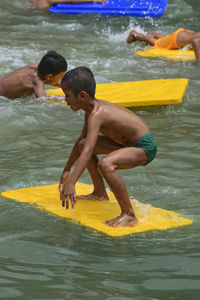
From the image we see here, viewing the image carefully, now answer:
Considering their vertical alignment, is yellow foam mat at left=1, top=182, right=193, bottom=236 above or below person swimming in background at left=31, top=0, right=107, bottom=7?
above

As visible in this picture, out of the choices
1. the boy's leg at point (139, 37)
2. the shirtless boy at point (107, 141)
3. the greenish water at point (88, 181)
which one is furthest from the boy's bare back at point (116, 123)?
the boy's leg at point (139, 37)

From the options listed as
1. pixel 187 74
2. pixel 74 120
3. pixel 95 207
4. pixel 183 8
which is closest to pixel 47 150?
pixel 74 120

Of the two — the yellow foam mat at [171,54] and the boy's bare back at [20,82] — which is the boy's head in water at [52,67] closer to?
the boy's bare back at [20,82]

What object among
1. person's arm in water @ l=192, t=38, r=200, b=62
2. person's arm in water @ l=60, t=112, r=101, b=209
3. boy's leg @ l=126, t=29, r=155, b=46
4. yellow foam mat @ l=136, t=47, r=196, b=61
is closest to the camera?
person's arm in water @ l=60, t=112, r=101, b=209

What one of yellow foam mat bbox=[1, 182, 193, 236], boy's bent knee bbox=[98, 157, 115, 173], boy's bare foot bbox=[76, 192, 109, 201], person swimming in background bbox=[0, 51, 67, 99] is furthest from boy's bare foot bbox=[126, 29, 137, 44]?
boy's bent knee bbox=[98, 157, 115, 173]

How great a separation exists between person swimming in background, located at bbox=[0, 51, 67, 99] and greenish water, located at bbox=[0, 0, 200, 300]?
0.47ft

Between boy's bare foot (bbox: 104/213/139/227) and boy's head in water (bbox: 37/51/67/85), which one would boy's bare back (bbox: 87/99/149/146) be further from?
boy's head in water (bbox: 37/51/67/85)

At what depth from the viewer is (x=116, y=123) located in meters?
3.65

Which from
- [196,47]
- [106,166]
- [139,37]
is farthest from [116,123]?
[139,37]

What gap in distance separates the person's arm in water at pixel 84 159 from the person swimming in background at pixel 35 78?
8.48ft

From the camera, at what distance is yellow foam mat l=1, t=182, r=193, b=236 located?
356cm

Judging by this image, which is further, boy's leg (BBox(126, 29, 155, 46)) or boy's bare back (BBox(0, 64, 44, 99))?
boy's leg (BBox(126, 29, 155, 46))

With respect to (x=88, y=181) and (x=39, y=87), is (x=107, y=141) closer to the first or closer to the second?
(x=88, y=181)

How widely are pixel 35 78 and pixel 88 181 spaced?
2.09 metres
